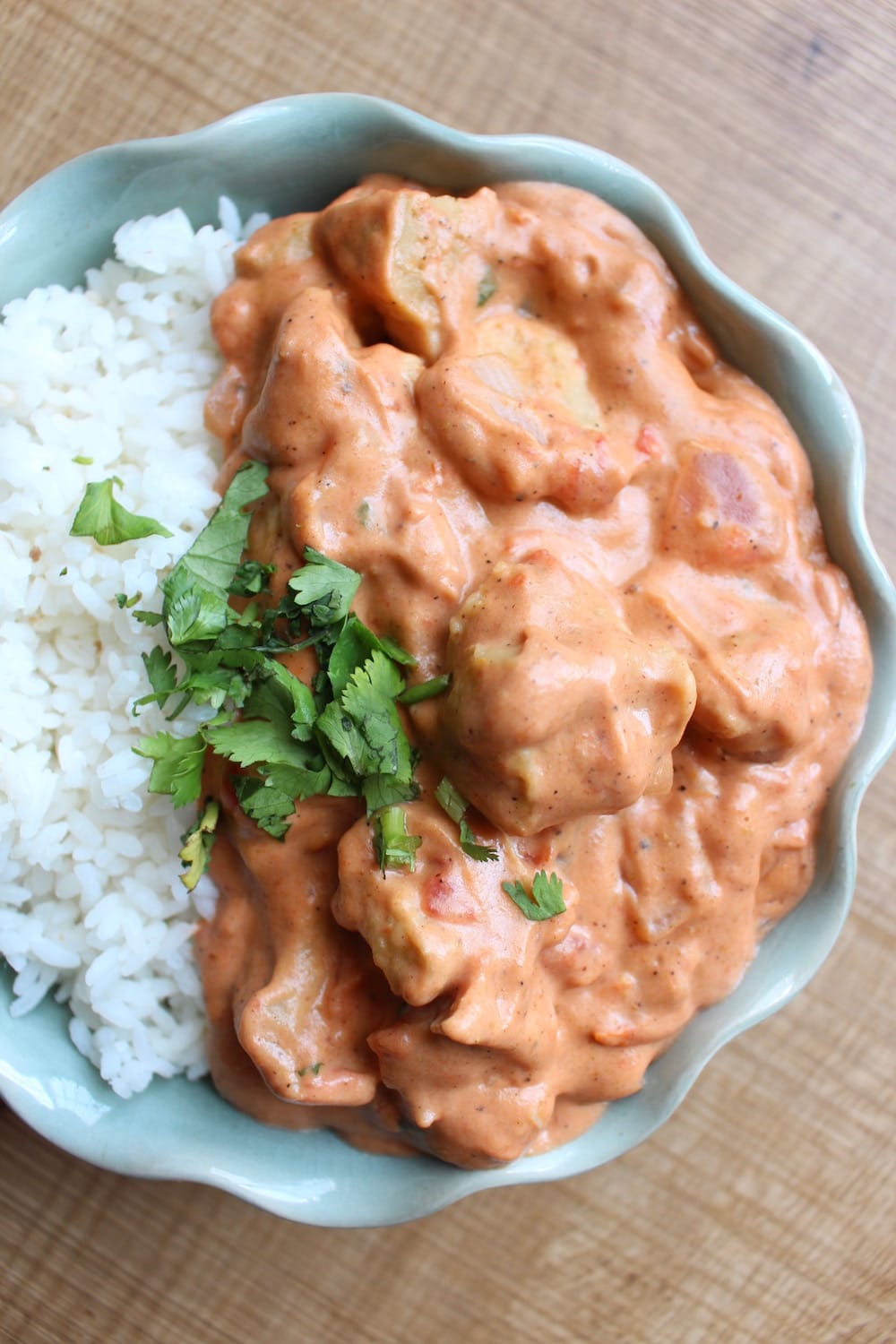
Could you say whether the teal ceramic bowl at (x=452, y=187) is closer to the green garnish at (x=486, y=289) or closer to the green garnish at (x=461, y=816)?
the green garnish at (x=486, y=289)

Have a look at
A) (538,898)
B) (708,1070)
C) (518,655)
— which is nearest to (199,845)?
(538,898)

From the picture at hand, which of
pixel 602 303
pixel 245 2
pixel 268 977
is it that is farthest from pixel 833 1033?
pixel 245 2

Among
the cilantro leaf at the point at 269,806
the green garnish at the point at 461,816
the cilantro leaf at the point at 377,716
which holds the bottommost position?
the cilantro leaf at the point at 269,806

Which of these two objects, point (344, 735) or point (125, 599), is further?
point (125, 599)

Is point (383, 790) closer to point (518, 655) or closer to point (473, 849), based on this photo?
point (473, 849)

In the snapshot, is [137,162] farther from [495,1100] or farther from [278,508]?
[495,1100]

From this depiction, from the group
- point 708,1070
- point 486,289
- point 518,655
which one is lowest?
point 708,1070

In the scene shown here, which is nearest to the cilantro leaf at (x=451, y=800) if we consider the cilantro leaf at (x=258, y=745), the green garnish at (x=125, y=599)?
the cilantro leaf at (x=258, y=745)

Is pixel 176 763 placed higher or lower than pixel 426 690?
lower

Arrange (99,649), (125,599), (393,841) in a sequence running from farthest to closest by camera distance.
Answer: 1. (99,649)
2. (125,599)
3. (393,841)
